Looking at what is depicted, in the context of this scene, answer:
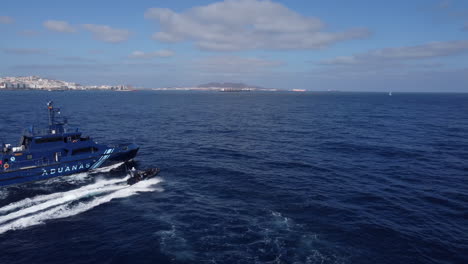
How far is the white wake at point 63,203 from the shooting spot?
28.2m

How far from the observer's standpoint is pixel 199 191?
3647cm

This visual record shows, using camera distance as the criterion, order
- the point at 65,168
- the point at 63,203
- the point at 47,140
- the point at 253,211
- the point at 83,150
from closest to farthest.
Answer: the point at 253,211 < the point at 63,203 < the point at 47,140 < the point at 65,168 < the point at 83,150

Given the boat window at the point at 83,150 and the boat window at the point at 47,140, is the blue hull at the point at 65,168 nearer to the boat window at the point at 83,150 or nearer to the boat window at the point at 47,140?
the boat window at the point at 83,150

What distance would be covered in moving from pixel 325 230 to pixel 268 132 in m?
53.9

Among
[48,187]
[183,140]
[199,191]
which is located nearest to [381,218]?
[199,191]

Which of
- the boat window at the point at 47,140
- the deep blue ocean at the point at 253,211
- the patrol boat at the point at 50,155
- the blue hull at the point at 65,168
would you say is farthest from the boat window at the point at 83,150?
the deep blue ocean at the point at 253,211

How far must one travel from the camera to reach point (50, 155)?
40688 millimetres

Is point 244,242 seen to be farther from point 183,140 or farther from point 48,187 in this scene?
point 183,140

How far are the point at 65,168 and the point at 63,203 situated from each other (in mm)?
10924

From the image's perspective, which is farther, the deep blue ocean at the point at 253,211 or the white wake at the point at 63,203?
the white wake at the point at 63,203

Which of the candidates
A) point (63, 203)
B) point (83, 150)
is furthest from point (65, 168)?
point (63, 203)

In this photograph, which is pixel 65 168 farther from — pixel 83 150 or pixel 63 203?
pixel 63 203

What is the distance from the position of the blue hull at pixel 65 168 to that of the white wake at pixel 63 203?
5.73 m

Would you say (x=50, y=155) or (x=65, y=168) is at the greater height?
(x=50, y=155)
